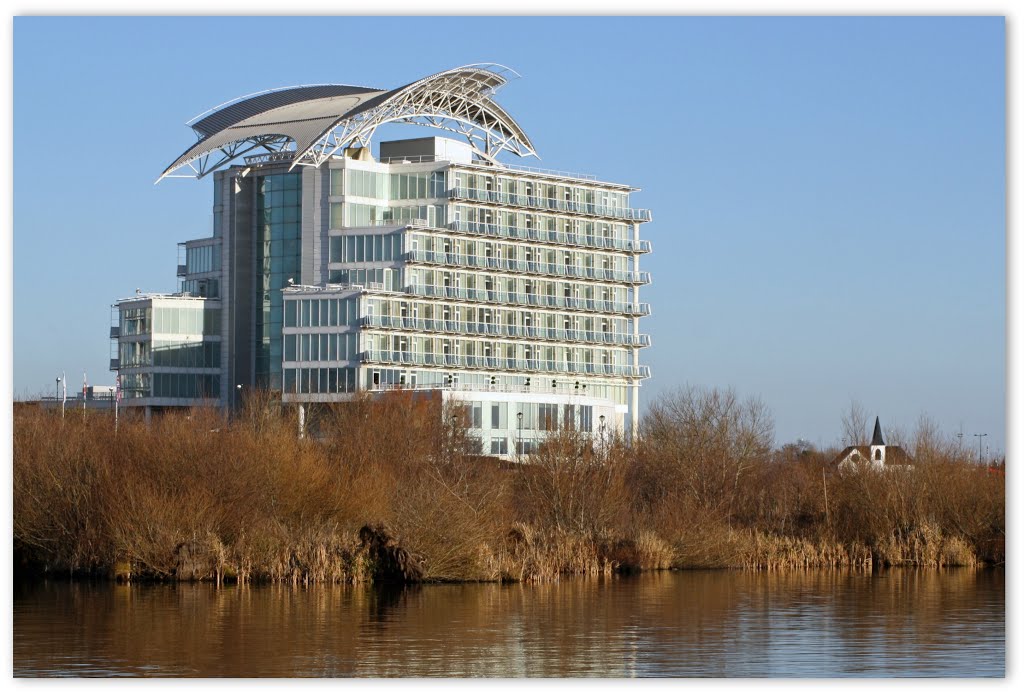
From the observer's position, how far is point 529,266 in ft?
436

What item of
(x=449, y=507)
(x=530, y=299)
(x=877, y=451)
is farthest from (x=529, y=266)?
(x=449, y=507)

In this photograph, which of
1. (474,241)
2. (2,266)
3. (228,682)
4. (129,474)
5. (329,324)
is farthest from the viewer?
(474,241)

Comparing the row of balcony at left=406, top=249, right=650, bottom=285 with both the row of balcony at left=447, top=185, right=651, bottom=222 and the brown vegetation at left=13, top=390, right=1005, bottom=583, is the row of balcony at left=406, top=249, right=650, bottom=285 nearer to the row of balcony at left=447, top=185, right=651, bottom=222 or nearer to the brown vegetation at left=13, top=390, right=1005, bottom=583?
the row of balcony at left=447, top=185, right=651, bottom=222

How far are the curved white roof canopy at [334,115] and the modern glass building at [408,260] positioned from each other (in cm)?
16

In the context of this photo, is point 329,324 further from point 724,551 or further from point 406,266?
point 724,551

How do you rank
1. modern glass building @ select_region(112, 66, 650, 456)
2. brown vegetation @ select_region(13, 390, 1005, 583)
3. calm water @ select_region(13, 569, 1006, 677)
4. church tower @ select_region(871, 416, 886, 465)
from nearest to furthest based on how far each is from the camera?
calm water @ select_region(13, 569, 1006, 677) < brown vegetation @ select_region(13, 390, 1005, 583) < church tower @ select_region(871, 416, 886, 465) < modern glass building @ select_region(112, 66, 650, 456)

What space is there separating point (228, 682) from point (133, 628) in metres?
11.6

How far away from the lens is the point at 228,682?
3206cm

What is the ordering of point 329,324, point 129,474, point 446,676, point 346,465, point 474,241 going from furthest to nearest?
point 474,241, point 329,324, point 346,465, point 129,474, point 446,676

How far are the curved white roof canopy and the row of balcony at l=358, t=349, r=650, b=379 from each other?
15.7 metres

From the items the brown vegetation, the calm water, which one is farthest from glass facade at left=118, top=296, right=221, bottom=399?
the calm water

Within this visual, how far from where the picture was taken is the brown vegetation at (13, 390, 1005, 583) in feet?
186

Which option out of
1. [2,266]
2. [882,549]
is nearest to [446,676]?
[2,266]

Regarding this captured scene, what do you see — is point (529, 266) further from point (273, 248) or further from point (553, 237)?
point (273, 248)
